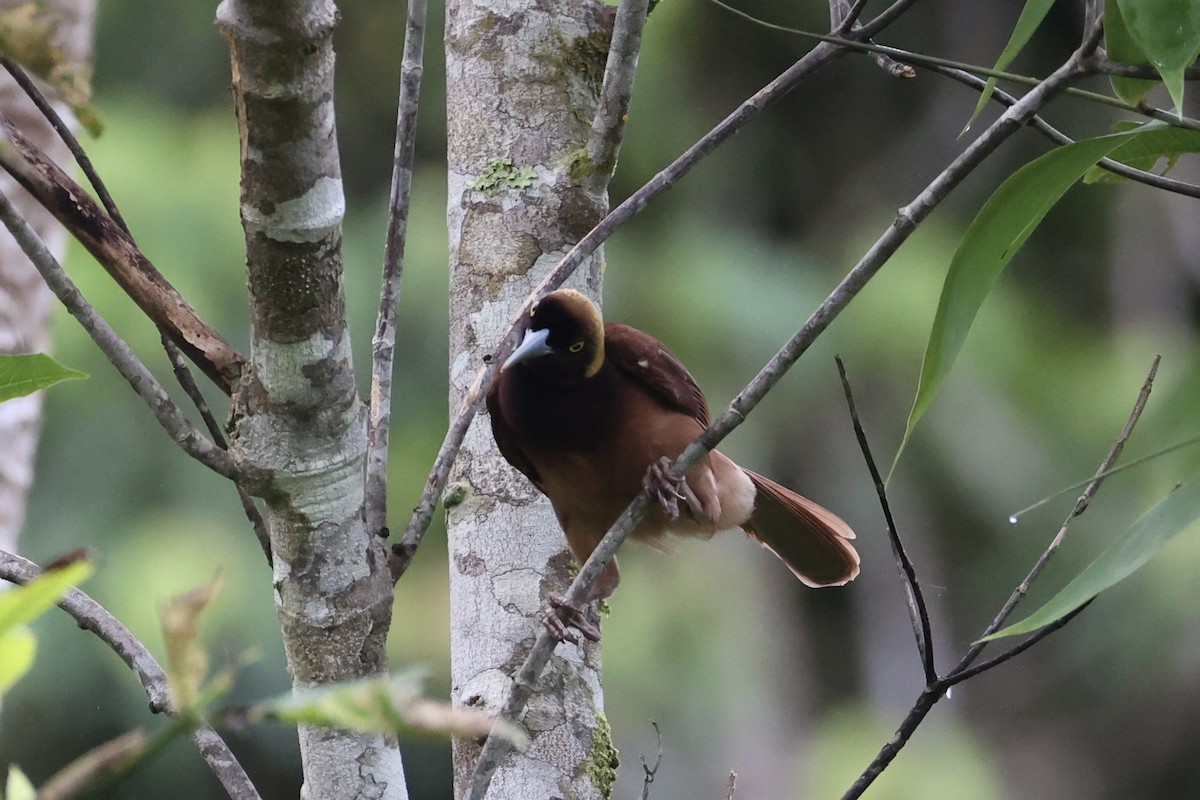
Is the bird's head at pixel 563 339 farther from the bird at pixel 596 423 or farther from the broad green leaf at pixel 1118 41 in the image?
the broad green leaf at pixel 1118 41

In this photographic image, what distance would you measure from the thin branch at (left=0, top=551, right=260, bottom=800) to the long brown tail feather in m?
1.57

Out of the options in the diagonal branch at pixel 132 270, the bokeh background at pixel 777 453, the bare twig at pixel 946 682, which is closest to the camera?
the diagonal branch at pixel 132 270

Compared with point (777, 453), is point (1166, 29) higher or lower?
higher

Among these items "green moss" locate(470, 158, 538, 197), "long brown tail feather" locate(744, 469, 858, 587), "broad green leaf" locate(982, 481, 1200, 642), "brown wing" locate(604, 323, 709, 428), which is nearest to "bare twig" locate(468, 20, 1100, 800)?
"broad green leaf" locate(982, 481, 1200, 642)

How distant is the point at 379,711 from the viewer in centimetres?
56

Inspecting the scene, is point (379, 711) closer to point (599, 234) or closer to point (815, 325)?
point (815, 325)

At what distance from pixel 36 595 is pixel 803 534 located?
2688mm

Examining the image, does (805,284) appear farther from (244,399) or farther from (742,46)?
(244,399)

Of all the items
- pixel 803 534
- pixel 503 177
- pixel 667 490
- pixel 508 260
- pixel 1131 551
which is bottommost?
pixel 803 534

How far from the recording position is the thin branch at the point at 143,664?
173cm

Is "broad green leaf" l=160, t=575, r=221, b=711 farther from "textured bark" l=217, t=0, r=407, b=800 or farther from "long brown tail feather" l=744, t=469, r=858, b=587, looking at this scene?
"long brown tail feather" l=744, t=469, r=858, b=587

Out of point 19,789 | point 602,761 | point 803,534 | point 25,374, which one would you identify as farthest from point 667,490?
point 19,789

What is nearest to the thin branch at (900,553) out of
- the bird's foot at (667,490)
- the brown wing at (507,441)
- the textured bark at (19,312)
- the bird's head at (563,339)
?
the bird's foot at (667,490)

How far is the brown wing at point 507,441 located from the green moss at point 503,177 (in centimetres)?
41
